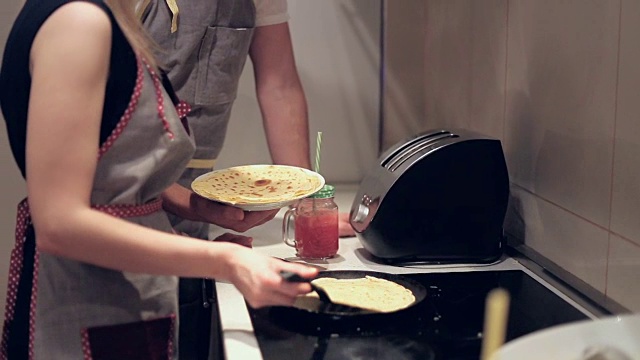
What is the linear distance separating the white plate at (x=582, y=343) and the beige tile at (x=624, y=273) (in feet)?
0.99

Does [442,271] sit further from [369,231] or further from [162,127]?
[162,127]

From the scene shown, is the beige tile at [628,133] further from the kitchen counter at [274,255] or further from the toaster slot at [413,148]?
the toaster slot at [413,148]

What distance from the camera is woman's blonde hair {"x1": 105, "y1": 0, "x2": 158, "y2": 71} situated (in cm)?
110

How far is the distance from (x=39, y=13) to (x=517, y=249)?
928mm

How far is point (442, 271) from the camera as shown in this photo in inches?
57.7

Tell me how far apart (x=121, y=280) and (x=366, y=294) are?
366 millimetres

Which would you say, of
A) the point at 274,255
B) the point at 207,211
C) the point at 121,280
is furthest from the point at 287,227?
the point at 121,280

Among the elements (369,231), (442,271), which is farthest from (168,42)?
(442,271)

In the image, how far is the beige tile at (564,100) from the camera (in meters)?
1.25

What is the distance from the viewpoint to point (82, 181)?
996 millimetres

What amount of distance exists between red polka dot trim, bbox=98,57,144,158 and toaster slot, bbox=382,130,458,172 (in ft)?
1.76

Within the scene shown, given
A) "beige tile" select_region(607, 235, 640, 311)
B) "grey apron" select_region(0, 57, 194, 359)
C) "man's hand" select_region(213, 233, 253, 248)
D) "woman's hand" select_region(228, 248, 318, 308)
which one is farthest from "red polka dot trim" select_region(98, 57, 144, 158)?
"beige tile" select_region(607, 235, 640, 311)

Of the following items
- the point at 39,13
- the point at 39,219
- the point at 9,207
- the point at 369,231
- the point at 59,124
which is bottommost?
the point at 9,207

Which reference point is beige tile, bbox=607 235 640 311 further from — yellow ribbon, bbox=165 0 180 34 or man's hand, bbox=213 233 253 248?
yellow ribbon, bbox=165 0 180 34
